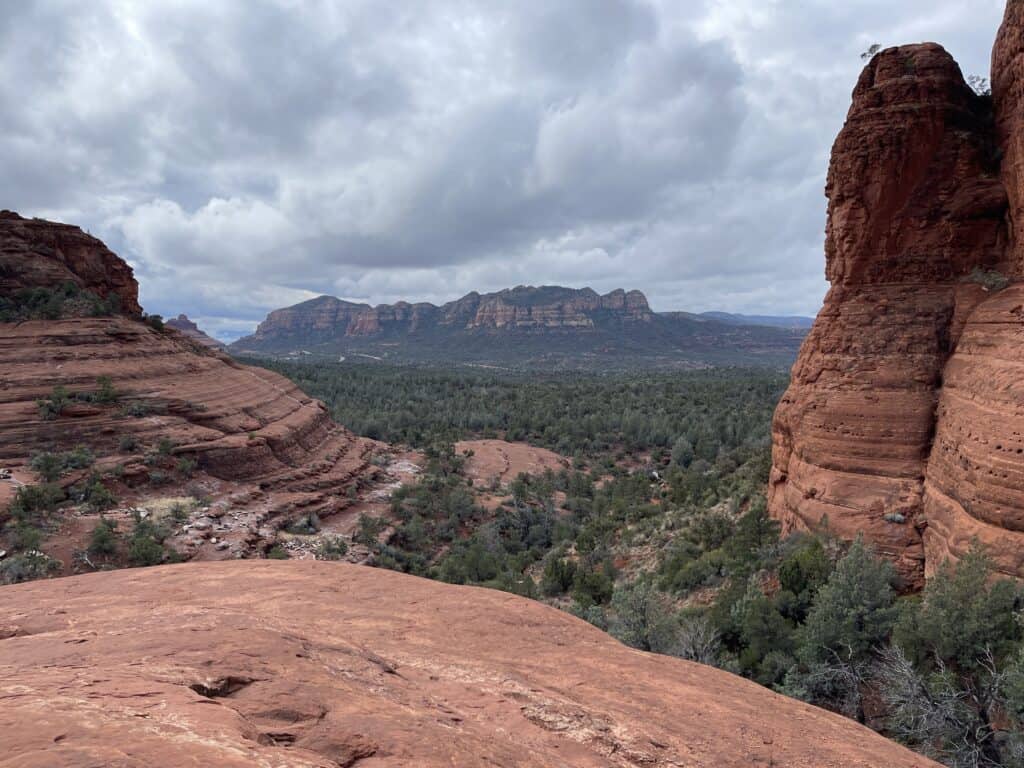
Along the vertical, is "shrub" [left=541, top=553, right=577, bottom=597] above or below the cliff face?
below

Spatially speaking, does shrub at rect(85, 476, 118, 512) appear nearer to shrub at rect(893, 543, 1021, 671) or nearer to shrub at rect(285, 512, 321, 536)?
shrub at rect(285, 512, 321, 536)

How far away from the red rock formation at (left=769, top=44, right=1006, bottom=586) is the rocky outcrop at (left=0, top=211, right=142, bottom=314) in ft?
141

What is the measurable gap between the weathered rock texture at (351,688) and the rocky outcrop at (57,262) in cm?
3585

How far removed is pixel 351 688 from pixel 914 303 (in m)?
18.0

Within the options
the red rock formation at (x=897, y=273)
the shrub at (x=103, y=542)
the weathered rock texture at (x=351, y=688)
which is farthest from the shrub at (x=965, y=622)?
the shrub at (x=103, y=542)

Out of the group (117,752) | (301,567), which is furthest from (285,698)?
(301,567)

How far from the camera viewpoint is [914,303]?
15.7m

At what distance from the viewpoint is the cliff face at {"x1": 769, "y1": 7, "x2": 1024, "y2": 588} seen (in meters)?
13.2

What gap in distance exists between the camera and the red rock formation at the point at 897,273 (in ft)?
Result: 48.4

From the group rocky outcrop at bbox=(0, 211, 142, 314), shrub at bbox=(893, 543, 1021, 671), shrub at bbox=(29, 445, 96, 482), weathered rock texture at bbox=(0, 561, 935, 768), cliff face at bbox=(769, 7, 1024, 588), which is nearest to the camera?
weathered rock texture at bbox=(0, 561, 935, 768)

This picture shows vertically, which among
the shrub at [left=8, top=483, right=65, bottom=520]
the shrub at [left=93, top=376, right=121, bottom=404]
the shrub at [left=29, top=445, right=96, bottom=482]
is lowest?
the shrub at [left=8, top=483, right=65, bottom=520]

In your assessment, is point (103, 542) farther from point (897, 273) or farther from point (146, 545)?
point (897, 273)

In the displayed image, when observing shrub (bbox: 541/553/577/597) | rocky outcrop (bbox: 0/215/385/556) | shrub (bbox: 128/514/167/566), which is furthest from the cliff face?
rocky outcrop (bbox: 0/215/385/556)

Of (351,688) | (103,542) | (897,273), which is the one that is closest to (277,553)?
(103,542)
